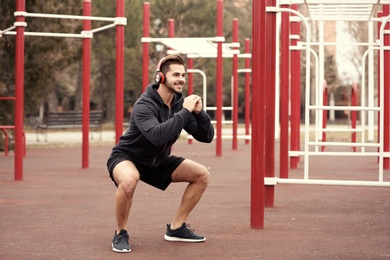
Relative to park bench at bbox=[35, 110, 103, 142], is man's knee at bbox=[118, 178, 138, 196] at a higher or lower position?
lower

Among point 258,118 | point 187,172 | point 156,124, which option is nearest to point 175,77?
point 156,124

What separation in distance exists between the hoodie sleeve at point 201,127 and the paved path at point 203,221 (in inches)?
31.2

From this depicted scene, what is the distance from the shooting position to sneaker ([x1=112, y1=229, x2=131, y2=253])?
6109mm

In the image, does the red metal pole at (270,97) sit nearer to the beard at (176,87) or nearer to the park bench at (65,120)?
the beard at (176,87)

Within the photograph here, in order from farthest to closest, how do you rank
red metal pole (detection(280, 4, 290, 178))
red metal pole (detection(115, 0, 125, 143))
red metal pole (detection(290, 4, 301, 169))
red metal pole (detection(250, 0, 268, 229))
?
red metal pole (detection(290, 4, 301, 169)) < red metal pole (detection(115, 0, 125, 143)) < red metal pole (detection(280, 4, 290, 178)) < red metal pole (detection(250, 0, 268, 229))

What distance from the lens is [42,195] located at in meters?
10.1

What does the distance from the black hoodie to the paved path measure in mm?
679

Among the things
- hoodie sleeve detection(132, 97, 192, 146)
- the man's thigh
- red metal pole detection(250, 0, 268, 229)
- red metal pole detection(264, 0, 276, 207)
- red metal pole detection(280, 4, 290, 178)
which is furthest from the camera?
red metal pole detection(280, 4, 290, 178)

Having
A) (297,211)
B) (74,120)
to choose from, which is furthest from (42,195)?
(74,120)

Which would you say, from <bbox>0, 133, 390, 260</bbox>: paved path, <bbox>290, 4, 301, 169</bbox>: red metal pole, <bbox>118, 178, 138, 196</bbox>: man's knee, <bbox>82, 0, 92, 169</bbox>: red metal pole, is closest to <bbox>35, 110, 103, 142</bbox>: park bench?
<bbox>82, 0, 92, 169</bbox>: red metal pole

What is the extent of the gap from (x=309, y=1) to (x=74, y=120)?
21.3 meters

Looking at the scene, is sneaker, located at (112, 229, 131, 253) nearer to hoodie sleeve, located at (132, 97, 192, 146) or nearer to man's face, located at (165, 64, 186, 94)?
hoodie sleeve, located at (132, 97, 192, 146)

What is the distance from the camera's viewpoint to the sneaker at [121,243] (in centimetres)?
611

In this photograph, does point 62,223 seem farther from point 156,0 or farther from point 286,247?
point 156,0
